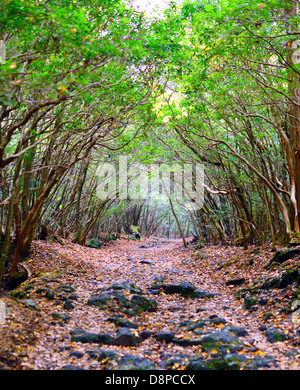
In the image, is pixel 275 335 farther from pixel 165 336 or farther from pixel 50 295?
pixel 50 295

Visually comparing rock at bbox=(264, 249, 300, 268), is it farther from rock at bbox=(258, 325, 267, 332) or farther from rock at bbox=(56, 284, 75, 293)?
rock at bbox=(56, 284, 75, 293)

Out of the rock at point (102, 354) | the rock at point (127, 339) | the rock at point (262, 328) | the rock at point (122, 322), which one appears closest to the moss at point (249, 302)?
the rock at point (262, 328)

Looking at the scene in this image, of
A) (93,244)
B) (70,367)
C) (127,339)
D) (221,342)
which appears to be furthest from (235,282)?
(93,244)

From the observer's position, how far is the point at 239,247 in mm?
12555

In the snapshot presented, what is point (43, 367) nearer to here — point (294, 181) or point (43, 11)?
point (43, 11)

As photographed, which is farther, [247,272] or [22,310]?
[247,272]

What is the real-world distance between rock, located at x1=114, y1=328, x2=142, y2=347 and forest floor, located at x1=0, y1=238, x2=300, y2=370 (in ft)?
0.05

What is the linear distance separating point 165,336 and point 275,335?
1.67 m

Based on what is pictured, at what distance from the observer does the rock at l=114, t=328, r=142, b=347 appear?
4957mm

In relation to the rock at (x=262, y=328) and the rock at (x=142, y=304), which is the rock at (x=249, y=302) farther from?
the rock at (x=142, y=304)

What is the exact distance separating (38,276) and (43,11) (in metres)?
5.49

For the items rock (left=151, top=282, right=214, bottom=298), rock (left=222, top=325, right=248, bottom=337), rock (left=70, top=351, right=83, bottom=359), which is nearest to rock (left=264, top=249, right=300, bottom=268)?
rock (left=151, top=282, right=214, bottom=298)
